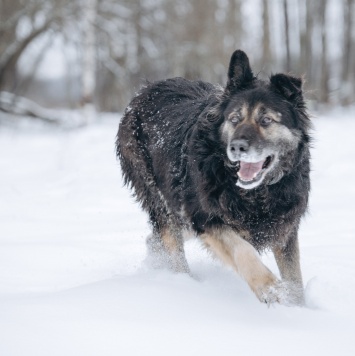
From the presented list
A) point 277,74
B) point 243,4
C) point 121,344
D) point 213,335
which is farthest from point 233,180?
point 243,4

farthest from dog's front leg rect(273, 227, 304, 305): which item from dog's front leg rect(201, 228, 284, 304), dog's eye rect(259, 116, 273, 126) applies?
dog's eye rect(259, 116, 273, 126)

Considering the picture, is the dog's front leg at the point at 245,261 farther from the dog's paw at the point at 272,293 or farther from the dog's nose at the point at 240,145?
the dog's nose at the point at 240,145

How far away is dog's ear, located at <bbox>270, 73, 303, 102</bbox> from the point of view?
4.07 metres

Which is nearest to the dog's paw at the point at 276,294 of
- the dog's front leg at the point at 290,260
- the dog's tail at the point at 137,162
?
the dog's front leg at the point at 290,260

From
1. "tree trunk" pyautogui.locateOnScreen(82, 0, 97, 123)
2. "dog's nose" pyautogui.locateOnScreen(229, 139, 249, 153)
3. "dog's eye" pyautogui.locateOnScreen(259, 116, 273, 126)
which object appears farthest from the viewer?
"tree trunk" pyautogui.locateOnScreen(82, 0, 97, 123)

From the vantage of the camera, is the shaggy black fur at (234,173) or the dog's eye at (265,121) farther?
the shaggy black fur at (234,173)

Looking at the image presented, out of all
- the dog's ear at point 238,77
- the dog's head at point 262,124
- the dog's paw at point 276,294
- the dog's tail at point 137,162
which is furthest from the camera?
the dog's tail at point 137,162

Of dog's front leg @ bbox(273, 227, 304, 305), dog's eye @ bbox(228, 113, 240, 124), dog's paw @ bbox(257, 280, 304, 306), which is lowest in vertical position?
dog's front leg @ bbox(273, 227, 304, 305)

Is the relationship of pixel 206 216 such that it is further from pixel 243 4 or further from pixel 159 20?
pixel 243 4

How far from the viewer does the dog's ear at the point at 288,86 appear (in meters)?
4.07

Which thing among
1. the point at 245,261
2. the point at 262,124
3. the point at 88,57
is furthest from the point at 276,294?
the point at 88,57

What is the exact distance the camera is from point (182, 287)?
3760mm

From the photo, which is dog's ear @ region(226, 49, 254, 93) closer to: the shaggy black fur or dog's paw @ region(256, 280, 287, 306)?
the shaggy black fur

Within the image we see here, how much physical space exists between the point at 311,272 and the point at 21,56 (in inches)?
707
